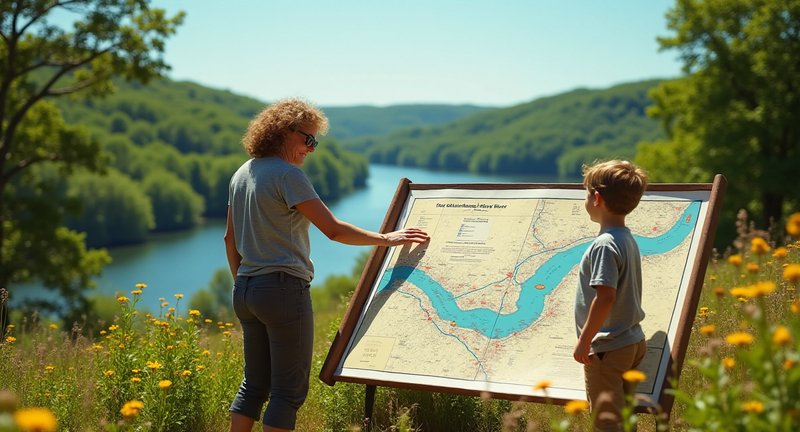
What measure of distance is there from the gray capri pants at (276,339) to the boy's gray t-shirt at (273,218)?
7 cm

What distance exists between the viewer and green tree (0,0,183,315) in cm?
1942

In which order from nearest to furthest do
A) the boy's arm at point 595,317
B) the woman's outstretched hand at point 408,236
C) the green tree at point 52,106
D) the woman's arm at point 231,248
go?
the boy's arm at point 595,317 < the woman's arm at point 231,248 < the woman's outstretched hand at point 408,236 < the green tree at point 52,106

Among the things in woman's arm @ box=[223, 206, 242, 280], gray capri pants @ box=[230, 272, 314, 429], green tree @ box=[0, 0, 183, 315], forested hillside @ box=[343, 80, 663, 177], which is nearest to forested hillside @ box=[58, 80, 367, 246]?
green tree @ box=[0, 0, 183, 315]

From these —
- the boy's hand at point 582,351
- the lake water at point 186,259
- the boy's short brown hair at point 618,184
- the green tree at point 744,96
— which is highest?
the green tree at point 744,96

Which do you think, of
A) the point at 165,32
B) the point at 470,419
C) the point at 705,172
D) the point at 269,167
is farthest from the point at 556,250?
the point at 705,172

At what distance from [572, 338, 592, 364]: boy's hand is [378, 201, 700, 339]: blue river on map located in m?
0.61

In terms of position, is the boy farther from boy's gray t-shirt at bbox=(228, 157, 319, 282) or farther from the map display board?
boy's gray t-shirt at bbox=(228, 157, 319, 282)

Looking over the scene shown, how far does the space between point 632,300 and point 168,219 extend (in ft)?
271

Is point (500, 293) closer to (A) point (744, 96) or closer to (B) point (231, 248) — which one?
(B) point (231, 248)

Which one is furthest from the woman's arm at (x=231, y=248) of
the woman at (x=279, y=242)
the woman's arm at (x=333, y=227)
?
the woman's arm at (x=333, y=227)

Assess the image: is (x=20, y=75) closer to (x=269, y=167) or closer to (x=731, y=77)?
(x=269, y=167)

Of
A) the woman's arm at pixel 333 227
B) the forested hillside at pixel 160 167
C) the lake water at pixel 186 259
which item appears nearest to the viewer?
the woman's arm at pixel 333 227

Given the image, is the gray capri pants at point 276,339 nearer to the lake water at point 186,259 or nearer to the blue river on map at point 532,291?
the blue river on map at point 532,291

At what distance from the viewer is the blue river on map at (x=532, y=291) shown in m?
3.96
